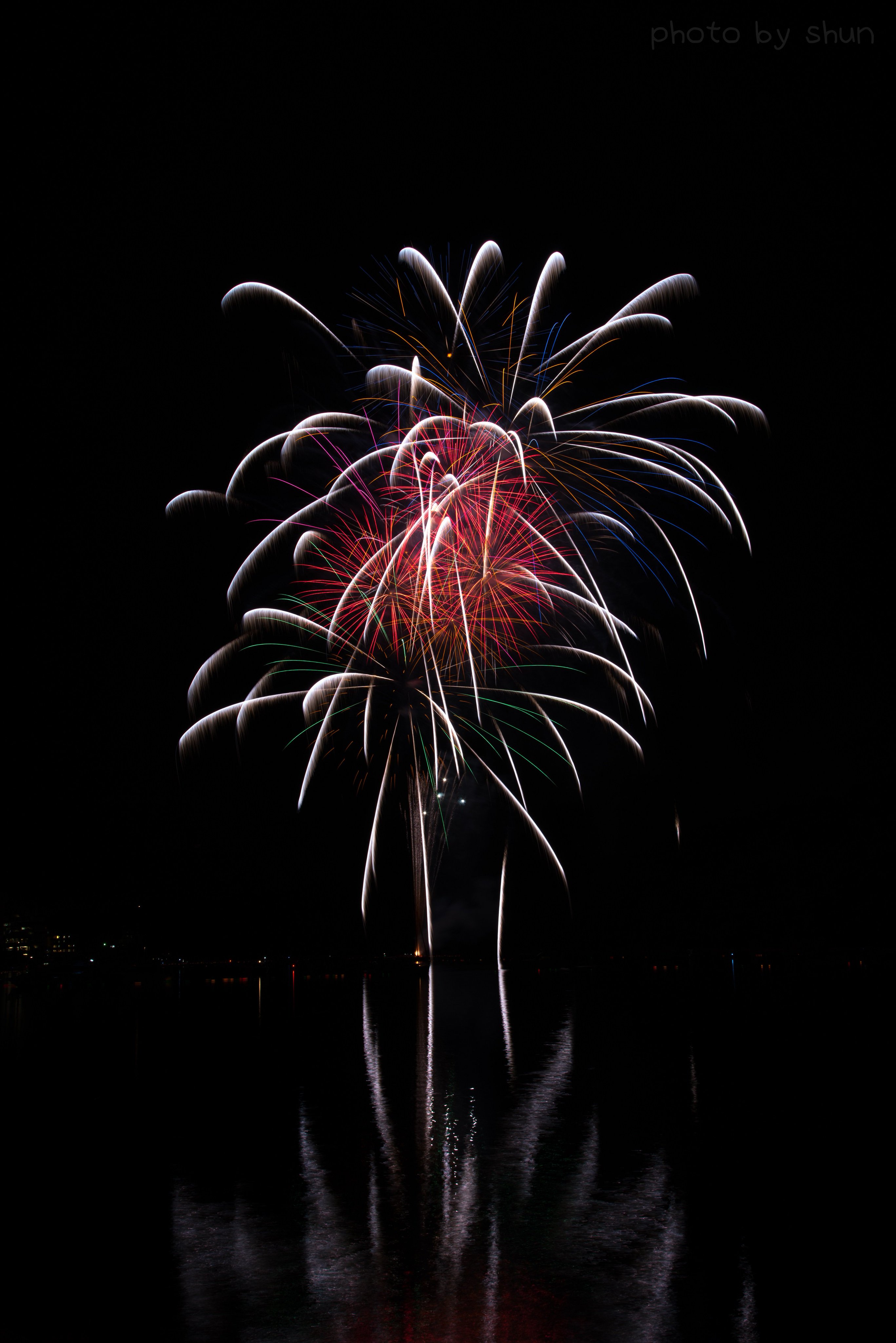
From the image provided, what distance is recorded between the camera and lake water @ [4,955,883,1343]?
17.0ft

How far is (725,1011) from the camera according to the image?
21.8m

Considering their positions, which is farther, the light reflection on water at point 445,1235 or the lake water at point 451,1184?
the lake water at point 451,1184

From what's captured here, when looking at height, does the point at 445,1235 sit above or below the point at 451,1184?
above

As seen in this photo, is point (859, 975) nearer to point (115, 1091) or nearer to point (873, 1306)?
point (115, 1091)

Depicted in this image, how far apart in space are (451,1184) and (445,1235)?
1308mm

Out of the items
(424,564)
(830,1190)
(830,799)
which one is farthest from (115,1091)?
(830,799)

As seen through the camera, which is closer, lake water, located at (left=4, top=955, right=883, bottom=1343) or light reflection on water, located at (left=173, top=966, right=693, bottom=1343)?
light reflection on water, located at (left=173, top=966, right=693, bottom=1343)

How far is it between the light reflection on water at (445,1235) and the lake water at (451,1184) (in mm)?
24

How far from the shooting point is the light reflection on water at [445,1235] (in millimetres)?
4977

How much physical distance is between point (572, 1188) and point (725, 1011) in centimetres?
1568

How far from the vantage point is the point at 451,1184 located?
7.60m

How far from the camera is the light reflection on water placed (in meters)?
4.98

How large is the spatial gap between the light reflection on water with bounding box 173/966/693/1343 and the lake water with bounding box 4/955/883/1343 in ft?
0.08

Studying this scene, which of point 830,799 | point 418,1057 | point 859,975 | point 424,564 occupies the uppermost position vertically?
point 424,564
